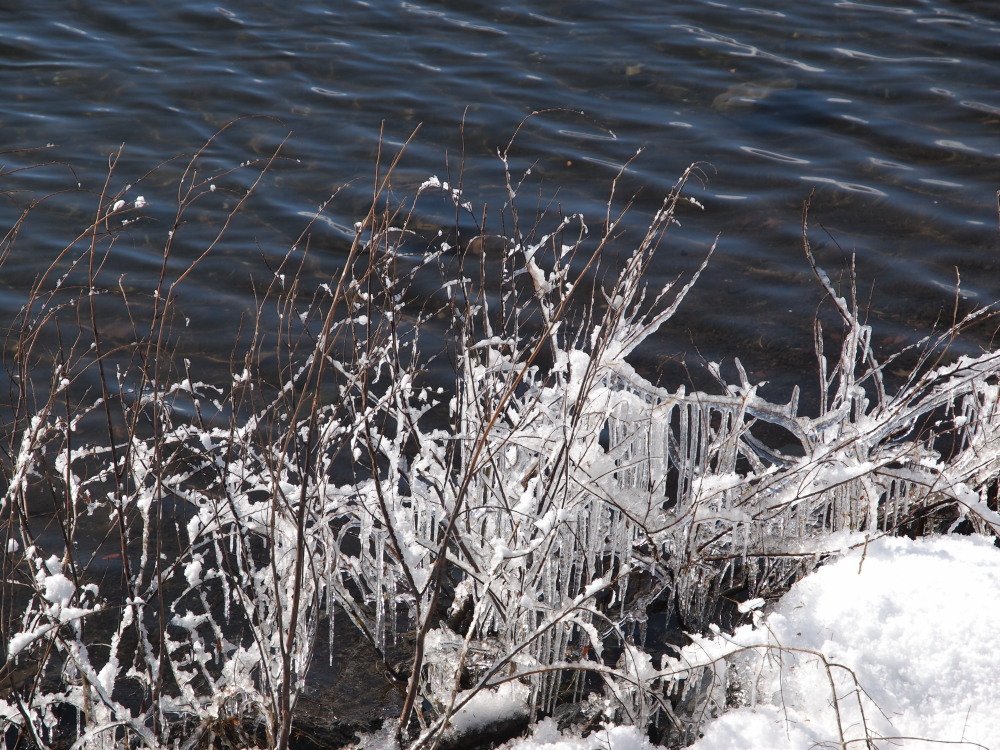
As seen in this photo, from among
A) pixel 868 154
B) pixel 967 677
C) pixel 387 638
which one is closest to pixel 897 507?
pixel 967 677

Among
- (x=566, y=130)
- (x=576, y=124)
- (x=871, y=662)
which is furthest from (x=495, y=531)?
(x=576, y=124)

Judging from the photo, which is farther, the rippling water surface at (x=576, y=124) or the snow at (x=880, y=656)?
the rippling water surface at (x=576, y=124)

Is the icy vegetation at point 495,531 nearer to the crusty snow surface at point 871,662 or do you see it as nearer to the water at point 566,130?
the crusty snow surface at point 871,662

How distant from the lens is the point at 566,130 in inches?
303

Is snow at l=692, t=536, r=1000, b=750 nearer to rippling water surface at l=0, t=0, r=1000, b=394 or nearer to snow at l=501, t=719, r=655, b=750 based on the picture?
snow at l=501, t=719, r=655, b=750

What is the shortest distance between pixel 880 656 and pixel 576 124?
5.75 meters

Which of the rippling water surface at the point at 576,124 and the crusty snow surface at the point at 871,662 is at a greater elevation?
the rippling water surface at the point at 576,124

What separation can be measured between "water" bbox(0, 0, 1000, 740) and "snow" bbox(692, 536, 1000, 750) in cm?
217

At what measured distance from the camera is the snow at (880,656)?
2566mm

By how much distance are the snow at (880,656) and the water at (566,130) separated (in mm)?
2174

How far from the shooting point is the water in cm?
586

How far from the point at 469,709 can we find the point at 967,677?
1369mm

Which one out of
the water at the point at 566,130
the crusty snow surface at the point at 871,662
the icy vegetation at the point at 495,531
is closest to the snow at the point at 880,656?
the crusty snow surface at the point at 871,662

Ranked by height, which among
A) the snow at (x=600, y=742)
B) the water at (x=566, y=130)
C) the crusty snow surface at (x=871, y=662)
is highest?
the water at (x=566, y=130)
